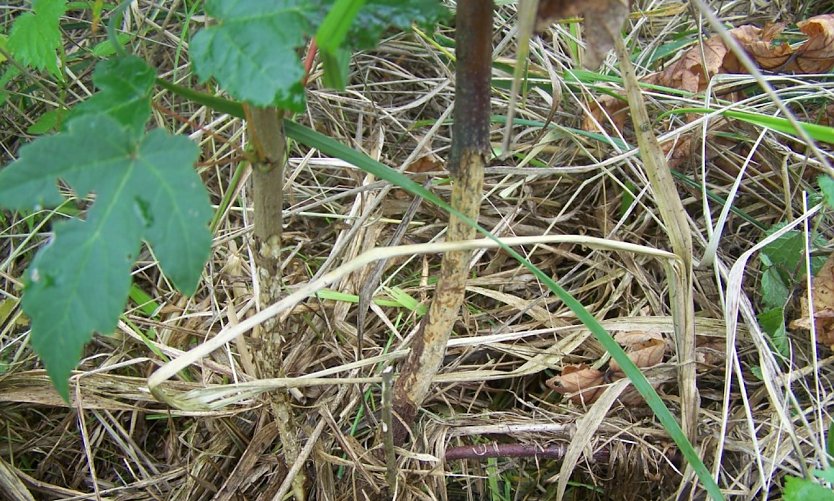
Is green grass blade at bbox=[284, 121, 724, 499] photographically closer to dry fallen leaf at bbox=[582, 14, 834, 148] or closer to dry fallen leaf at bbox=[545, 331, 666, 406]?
dry fallen leaf at bbox=[545, 331, 666, 406]

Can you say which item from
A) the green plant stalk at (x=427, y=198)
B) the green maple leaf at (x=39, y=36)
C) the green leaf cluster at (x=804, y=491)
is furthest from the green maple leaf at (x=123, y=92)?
the green leaf cluster at (x=804, y=491)

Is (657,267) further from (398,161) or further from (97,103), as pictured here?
(97,103)

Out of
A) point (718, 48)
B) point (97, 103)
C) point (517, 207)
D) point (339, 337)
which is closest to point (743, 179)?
point (718, 48)

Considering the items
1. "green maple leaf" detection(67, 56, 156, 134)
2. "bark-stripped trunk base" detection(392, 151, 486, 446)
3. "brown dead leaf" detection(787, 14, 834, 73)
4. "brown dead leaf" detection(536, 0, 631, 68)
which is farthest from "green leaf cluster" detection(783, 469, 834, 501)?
"brown dead leaf" detection(787, 14, 834, 73)

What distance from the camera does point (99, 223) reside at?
647 millimetres

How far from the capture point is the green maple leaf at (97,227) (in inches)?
25.0

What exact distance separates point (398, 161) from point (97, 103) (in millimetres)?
938

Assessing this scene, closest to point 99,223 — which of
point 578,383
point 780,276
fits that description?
point 578,383

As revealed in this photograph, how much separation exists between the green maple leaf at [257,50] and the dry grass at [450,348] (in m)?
0.30

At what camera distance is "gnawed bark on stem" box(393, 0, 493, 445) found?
76 cm

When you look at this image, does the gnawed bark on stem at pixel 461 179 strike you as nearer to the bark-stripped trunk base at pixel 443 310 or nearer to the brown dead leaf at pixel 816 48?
the bark-stripped trunk base at pixel 443 310

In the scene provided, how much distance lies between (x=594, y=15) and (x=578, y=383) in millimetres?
781

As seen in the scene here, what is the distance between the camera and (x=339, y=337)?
1.32m

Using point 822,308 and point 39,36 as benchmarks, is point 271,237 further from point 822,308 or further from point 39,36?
point 822,308
